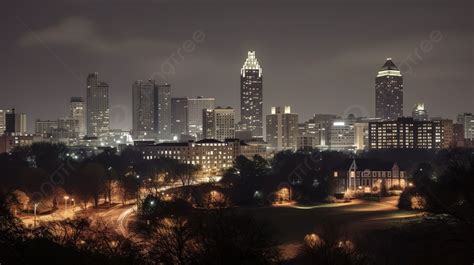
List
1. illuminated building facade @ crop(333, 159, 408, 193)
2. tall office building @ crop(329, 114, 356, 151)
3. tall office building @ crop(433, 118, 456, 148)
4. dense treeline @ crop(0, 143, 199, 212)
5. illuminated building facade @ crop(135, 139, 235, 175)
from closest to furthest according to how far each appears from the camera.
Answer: dense treeline @ crop(0, 143, 199, 212), illuminated building facade @ crop(333, 159, 408, 193), illuminated building facade @ crop(135, 139, 235, 175), tall office building @ crop(433, 118, 456, 148), tall office building @ crop(329, 114, 356, 151)

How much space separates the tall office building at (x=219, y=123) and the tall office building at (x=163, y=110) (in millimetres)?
26552

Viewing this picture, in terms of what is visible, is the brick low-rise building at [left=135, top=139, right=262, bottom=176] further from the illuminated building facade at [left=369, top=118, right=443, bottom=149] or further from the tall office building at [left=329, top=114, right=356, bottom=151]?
the tall office building at [left=329, top=114, right=356, bottom=151]

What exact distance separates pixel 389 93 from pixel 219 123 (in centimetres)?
5167

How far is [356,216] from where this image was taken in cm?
3403

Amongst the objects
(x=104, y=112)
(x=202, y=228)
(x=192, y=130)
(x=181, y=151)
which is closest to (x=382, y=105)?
(x=192, y=130)

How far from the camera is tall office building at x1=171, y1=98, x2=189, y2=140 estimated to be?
156m

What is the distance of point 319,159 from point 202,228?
58965 millimetres

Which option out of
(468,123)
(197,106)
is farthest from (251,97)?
(468,123)

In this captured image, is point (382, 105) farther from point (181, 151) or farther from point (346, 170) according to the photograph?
point (346, 170)

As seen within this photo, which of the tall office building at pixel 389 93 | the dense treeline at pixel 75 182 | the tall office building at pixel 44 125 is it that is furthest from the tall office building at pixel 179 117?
the dense treeline at pixel 75 182

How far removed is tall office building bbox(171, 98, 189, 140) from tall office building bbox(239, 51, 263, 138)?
14278 mm

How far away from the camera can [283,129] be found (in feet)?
457

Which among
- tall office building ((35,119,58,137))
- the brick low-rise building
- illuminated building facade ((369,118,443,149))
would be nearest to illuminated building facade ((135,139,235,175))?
the brick low-rise building

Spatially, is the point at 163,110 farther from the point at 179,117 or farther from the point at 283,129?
the point at 283,129
